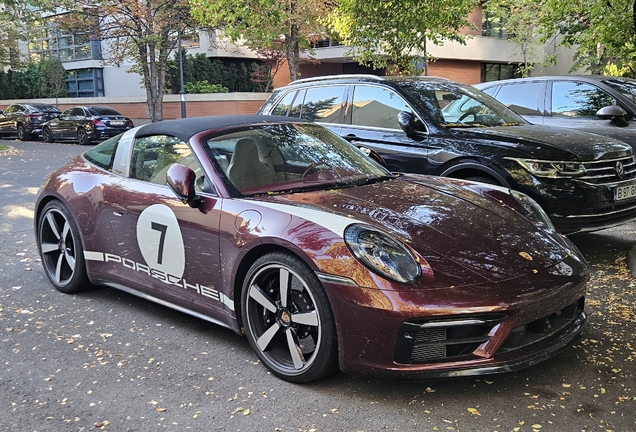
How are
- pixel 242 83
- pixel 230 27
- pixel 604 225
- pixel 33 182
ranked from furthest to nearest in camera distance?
1. pixel 242 83
2. pixel 230 27
3. pixel 33 182
4. pixel 604 225

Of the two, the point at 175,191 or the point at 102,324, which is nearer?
the point at 175,191

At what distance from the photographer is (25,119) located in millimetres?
26719

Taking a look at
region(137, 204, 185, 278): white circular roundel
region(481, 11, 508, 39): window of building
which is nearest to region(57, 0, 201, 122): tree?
region(481, 11, 508, 39): window of building

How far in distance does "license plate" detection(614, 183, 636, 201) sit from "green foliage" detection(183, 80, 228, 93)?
25681 mm

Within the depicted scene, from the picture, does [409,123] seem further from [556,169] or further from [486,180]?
[556,169]

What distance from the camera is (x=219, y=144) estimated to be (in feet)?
13.5

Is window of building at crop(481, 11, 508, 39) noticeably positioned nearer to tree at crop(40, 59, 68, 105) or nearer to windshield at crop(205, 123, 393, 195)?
tree at crop(40, 59, 68, 105)

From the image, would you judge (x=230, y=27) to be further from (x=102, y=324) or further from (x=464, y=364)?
(x=464, y=364)

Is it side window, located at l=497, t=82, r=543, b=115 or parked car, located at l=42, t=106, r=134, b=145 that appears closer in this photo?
side window, located at l=497, t=82, r=543, b=115

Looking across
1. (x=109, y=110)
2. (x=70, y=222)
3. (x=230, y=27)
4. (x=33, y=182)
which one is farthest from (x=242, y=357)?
(x=109, y=110)

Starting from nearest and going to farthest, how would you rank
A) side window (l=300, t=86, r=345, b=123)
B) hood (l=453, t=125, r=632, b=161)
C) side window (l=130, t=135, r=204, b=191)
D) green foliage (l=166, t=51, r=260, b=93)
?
1. side window (l=130, t=135, r=204, b=191)
2. hood (l=453, t=125, r=632, b=161)
3. side window (l=300, t=86, r=345, b=123)
4. green foliage (l=166, t=51, r=260, b=93)

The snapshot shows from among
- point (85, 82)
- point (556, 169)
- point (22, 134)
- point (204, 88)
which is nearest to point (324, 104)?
point (556, 169)

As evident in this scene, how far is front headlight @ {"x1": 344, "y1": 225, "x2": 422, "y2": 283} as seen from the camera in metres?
3.04

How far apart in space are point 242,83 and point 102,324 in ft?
99.3
